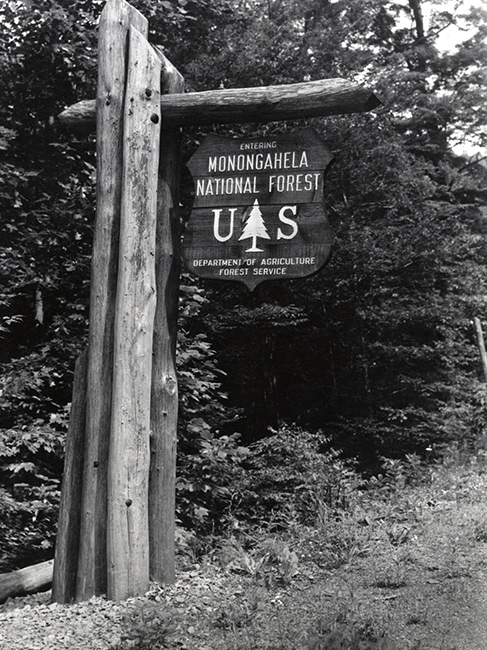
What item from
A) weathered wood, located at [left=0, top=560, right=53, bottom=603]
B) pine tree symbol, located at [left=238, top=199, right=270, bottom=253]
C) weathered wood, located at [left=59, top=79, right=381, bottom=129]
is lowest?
weathered wood, located at [left=0, top=560, right=53, bottom=603]

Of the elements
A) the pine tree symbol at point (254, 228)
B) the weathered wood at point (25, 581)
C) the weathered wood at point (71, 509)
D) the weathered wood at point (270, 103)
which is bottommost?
the weathered wood at point (25, 581)

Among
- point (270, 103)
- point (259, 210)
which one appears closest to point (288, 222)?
point (259, 210)

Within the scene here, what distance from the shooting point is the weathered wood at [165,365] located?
4.94 metres

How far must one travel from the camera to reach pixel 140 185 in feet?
16.7

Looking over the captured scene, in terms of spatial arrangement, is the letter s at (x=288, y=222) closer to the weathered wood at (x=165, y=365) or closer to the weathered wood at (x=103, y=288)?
the weathered wood at (x=165, y=365)

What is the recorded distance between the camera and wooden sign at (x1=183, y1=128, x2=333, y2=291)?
496 cm

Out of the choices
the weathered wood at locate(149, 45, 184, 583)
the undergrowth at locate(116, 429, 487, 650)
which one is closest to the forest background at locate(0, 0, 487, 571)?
the undergrowth at locate(116, 429, 487, 650)

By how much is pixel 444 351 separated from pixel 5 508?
32.9ft

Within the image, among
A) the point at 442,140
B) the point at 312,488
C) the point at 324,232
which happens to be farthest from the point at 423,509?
the point at 442,140

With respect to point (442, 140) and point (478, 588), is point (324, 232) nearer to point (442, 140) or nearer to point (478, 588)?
point (478, 588)

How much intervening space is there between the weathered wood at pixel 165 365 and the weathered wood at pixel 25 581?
1292 mm

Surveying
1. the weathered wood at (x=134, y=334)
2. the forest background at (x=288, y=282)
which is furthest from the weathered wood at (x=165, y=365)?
the forest background at (x=288, y=282)

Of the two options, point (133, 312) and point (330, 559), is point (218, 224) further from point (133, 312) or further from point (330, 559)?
point (330, 559)

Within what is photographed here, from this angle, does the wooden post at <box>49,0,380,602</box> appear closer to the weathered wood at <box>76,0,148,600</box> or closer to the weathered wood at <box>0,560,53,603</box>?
the weathered wood at <box>76,0,148,600</box>
